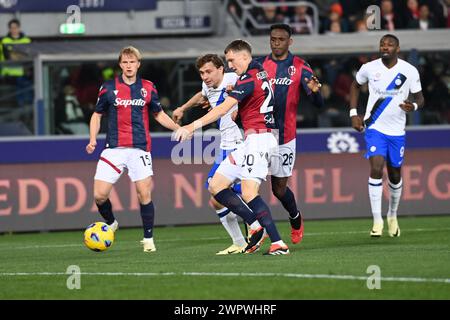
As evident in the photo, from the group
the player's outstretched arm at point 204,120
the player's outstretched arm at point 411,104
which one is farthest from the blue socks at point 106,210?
the player's outstretched arm at point 411,104

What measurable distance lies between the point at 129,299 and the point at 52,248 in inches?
243

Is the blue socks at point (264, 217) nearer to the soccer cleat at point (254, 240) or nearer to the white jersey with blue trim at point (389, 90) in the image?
the soccer cleat at point (254, 240)

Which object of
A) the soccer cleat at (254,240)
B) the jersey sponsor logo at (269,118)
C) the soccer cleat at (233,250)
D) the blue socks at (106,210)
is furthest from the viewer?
the blue socks at (106,210)

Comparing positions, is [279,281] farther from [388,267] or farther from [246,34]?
[246,34]

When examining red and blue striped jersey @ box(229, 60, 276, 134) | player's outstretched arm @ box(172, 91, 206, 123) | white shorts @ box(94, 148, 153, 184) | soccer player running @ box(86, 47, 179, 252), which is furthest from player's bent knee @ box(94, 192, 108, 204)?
red and blue striped jersey @ box(229, 60, 276, 134)

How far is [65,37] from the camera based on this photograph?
2558 centimetres

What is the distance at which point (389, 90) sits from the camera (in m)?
15.0

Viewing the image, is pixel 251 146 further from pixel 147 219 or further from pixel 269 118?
pixel 147 219

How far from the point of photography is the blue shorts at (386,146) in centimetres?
1490

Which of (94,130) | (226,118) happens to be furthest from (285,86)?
(94,130)

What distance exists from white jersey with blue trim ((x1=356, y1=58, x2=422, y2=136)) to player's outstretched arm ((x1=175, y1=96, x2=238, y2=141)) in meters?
3.42

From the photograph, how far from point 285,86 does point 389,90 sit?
165cm

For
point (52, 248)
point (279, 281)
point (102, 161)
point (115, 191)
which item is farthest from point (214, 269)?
point (115, 191)

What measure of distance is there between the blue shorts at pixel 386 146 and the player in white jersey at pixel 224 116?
73.5 inches
